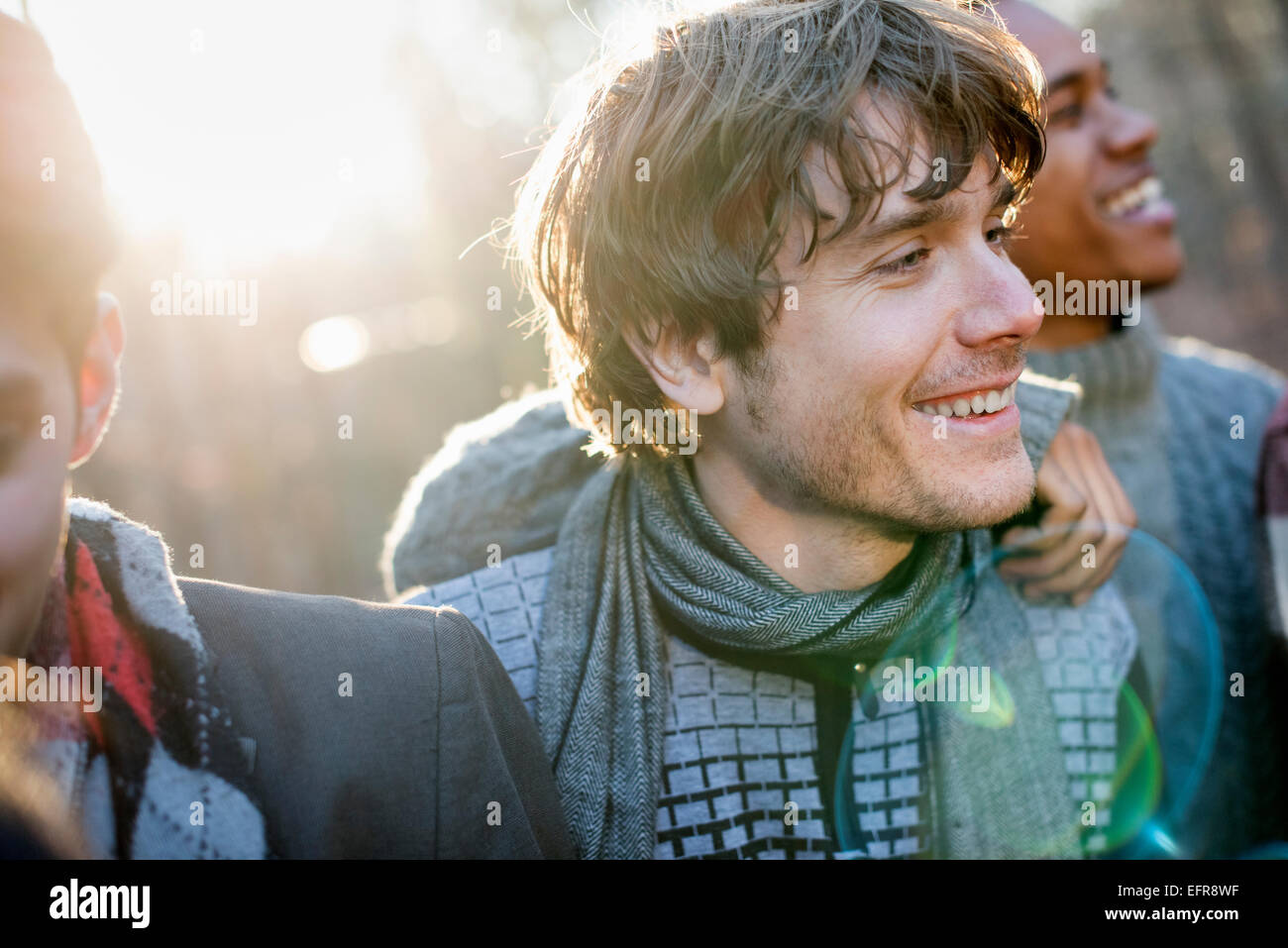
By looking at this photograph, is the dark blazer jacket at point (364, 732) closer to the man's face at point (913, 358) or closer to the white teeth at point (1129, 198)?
the man's face at point (913, 358)

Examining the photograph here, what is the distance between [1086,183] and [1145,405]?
678 millimetres

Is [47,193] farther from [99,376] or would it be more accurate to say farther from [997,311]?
[997,311]

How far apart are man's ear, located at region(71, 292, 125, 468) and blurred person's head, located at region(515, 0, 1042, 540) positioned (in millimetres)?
863

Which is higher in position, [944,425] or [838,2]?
[838,2]

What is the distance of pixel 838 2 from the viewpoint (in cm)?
169

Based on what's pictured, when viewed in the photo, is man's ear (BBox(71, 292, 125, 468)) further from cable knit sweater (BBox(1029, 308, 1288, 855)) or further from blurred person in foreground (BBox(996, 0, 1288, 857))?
cable knit sweater (BBox(1029, 308, 1288, 855))

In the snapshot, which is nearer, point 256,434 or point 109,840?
point 109,840

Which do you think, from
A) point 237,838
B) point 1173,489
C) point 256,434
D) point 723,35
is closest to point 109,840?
point 237,838

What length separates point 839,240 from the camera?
1584 mm
